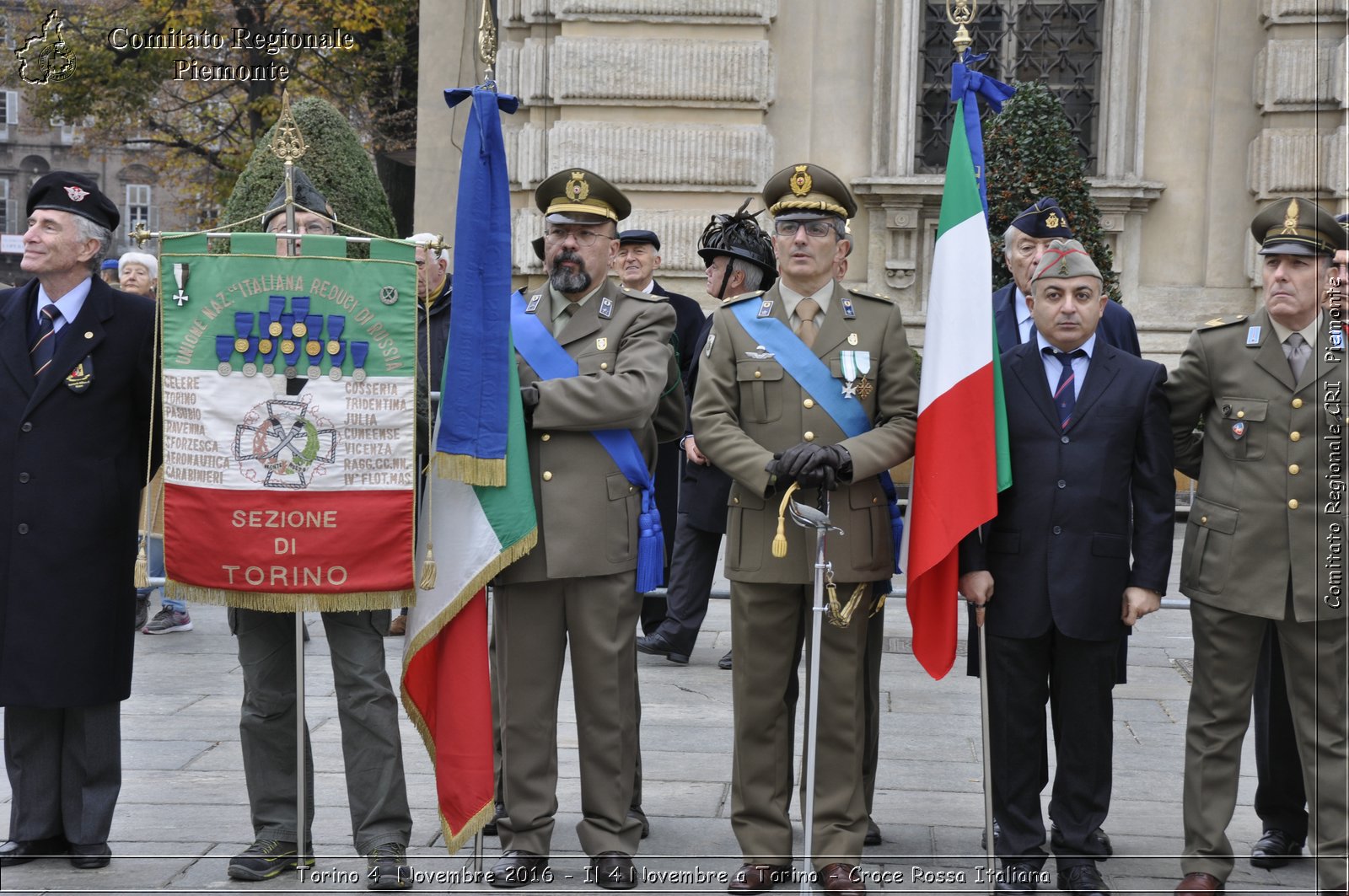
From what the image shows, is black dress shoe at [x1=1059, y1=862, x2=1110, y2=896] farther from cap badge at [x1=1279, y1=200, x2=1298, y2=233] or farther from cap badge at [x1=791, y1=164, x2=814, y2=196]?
cap badge at [x1=791, y1=164, x2=814, y2=196]

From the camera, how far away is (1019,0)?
1409 centimetres

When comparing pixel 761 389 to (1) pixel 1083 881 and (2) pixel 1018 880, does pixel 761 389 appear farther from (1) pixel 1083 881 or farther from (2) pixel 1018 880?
(1) pixel 1083 881

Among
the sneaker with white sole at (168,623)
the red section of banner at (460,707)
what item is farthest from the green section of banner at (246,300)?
the sneaker with white sole at (168,623)

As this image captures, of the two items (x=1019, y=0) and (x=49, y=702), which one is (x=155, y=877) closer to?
(x=49, y=702)

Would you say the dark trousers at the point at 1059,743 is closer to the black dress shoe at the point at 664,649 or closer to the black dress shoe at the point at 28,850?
the black dress shoe at the point at 28,850

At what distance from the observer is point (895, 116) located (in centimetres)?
1380

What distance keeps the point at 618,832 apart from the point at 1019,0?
36.1 feet

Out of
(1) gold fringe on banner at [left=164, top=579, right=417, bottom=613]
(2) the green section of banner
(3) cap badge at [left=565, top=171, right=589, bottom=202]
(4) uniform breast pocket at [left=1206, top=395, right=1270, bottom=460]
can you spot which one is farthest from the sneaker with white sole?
(4) uniform breast pocket at [left=1206, top=395, right=1270, bottom=460]

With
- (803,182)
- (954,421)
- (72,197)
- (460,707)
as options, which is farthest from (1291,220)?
(72,197)

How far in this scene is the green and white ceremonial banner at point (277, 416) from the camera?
4883 mm

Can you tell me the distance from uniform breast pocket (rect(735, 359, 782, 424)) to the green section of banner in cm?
119

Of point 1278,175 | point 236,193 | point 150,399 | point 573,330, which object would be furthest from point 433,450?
point 1278,175

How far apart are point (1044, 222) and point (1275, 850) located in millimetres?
2599

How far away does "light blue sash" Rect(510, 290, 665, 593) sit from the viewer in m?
5.25
